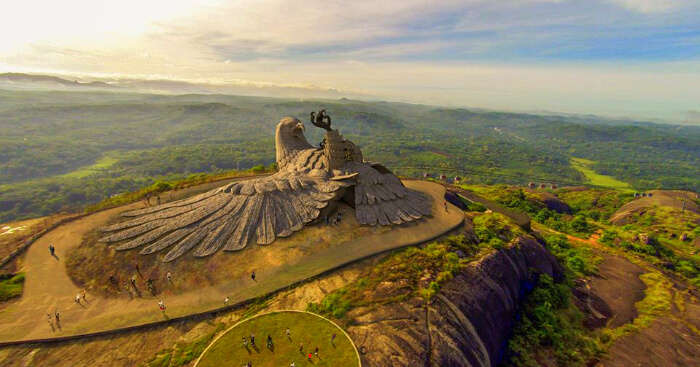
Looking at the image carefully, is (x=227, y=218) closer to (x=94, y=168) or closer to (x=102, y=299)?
(x=102, y=299)

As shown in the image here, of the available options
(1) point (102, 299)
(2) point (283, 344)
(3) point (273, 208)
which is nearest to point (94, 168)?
(1) point (102, 299)

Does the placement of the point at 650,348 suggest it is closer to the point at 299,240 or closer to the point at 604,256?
the point at 604,256

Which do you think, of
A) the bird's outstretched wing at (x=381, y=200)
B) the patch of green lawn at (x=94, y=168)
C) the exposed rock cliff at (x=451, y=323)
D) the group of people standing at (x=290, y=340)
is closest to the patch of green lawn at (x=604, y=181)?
the exposed rock cliff at (x=451, y=323)

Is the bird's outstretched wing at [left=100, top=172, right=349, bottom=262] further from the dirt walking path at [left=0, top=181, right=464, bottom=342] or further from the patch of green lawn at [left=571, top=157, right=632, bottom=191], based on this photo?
the patch of green lawn at [left=571, top=157, right=632, bottom=191]

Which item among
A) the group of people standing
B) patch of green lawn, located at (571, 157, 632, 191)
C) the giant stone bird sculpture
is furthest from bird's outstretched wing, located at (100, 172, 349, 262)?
patch of green lawn, located at (571, 157, 632, 191)

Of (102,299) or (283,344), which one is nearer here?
(283,344)

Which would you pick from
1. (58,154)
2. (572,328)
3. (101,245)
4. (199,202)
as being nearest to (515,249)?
(572,328)

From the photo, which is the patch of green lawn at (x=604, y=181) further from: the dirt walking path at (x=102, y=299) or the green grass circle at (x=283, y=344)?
the green grass circle at (x=283, y=344)
